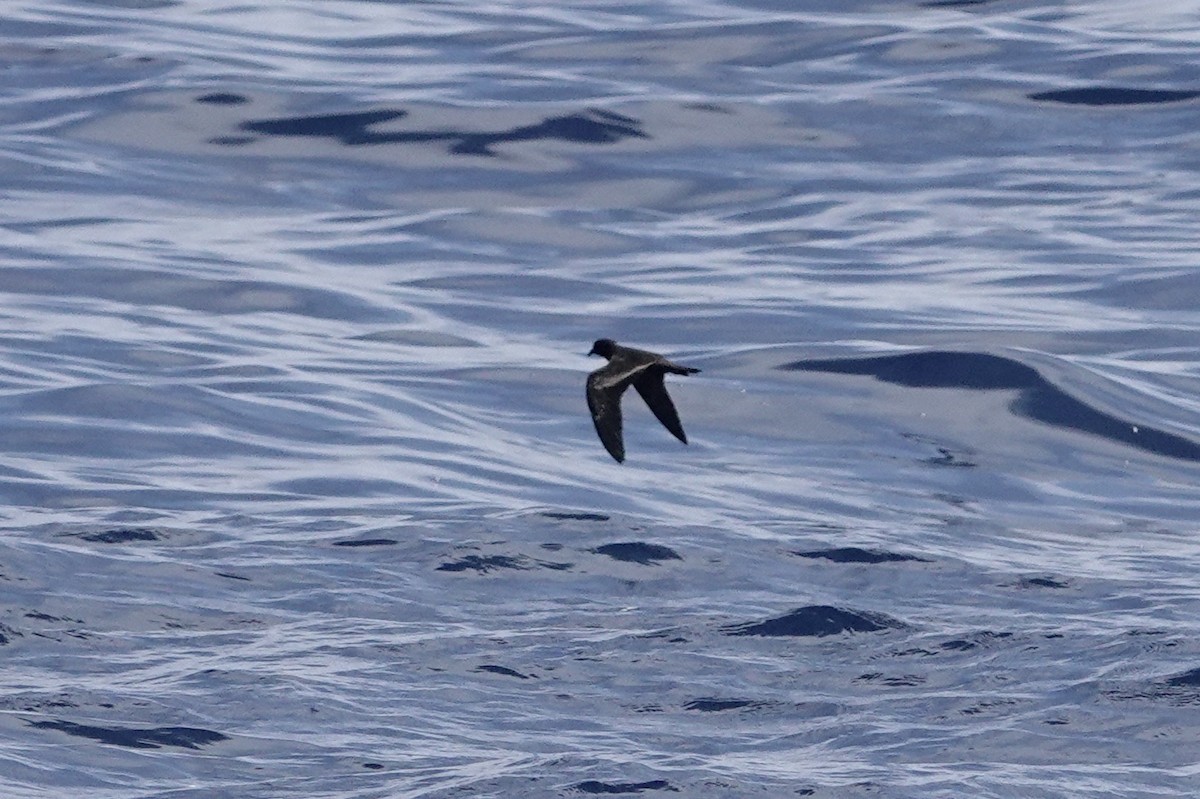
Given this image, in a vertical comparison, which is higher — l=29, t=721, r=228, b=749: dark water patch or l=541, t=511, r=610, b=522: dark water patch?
l=541, t=511, r=610, b=522: dark water patch

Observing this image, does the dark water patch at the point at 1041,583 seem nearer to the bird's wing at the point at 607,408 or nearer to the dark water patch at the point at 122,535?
the bird's wing at the point at 607,408

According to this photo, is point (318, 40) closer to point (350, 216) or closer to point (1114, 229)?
point (350, 216)

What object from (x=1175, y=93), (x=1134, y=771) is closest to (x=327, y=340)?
(x=1134, y=771)

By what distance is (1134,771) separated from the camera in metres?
8.91

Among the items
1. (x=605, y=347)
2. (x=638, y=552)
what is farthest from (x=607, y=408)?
(x=638, y=552)

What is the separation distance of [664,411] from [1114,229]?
339 inches

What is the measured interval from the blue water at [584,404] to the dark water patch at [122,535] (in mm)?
71

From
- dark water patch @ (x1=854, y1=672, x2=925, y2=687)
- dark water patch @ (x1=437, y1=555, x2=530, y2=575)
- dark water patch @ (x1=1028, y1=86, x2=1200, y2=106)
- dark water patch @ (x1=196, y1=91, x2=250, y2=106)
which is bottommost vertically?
dark water patch @ (x1=854, y1=672, x2=925, y2=687)

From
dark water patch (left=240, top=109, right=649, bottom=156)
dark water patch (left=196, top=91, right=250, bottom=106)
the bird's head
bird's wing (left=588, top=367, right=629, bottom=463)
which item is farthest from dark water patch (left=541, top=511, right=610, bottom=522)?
dark water patch (left=196, top=91, right=250, bottom=106)

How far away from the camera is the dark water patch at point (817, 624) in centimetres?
1022

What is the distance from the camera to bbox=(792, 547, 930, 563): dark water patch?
11174 millimetres

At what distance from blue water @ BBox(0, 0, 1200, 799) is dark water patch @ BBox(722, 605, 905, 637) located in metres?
0.03

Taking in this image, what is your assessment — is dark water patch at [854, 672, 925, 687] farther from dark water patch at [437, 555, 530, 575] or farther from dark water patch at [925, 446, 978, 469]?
dark water patch at [925, 446, 978, 469]

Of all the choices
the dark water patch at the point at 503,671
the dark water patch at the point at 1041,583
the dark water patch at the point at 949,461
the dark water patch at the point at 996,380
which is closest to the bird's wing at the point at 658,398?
the dark water patch at the point at 503,671
